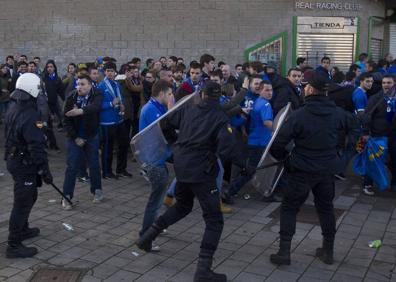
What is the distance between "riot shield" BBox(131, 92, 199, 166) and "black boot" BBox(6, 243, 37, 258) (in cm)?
149

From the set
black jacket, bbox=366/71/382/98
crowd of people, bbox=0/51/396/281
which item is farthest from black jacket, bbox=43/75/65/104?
black jacket, bbox=366/71/382/98

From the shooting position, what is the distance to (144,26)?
1617cm

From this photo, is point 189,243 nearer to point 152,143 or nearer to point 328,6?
point 152,143

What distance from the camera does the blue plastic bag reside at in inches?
301

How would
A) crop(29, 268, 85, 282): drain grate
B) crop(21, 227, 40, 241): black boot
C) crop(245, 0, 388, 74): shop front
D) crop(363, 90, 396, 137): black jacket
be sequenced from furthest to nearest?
crop(245, 0, 388, 74): shop front → crop(363, 90, 396, 137): black jacket → crop(21, 227, 40, 241): black boot → crop(29, 268, 85, 282): drain grate

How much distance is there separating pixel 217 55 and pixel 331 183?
11.4 metres

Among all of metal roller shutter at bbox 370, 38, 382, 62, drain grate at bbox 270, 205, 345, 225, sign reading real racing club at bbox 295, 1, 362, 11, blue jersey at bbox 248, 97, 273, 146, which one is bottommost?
drain grate at bbox 270, 205, 345, 225

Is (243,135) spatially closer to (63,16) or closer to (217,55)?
(217,55)

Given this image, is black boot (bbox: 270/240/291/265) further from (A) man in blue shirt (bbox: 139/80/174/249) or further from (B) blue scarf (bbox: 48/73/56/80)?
(B) blue scarf (bbox: 48/73/56/80)

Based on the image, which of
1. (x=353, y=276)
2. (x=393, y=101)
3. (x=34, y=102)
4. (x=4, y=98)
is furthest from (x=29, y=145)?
(x=4, y=98)

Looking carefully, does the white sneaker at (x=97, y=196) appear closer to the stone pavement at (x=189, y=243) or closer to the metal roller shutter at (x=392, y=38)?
the stone pavement at (x=189, y=243)

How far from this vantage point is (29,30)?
55.0ft

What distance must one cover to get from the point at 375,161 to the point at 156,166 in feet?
13.0

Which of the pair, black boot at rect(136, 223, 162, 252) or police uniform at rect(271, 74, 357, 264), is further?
black boot at rect(136, 223, 162, 252)
